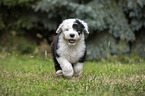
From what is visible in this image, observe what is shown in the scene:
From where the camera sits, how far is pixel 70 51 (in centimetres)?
405

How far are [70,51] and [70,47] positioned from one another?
0.08 metres

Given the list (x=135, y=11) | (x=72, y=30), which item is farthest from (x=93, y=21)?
(x=72, y=30)

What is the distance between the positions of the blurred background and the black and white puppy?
3.15 metres

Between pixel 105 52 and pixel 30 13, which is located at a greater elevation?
pixel 30 13

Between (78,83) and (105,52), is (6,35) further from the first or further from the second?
(78,83)

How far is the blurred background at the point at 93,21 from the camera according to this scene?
7.98 m

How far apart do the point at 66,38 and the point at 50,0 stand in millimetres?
4723

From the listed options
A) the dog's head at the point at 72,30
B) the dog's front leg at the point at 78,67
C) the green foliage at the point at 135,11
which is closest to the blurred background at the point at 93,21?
the green foliage at the point at 135,11

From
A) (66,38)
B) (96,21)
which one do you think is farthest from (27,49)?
(66,38)

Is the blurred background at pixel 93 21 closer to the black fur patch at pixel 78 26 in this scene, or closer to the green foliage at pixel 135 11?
the green foliage at pixel 135 11

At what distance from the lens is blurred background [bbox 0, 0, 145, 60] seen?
7.98 m

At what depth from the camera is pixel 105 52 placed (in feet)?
27.3

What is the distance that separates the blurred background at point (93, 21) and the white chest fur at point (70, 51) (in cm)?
318

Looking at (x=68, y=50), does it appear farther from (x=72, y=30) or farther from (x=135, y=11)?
(x=135, y=11)
